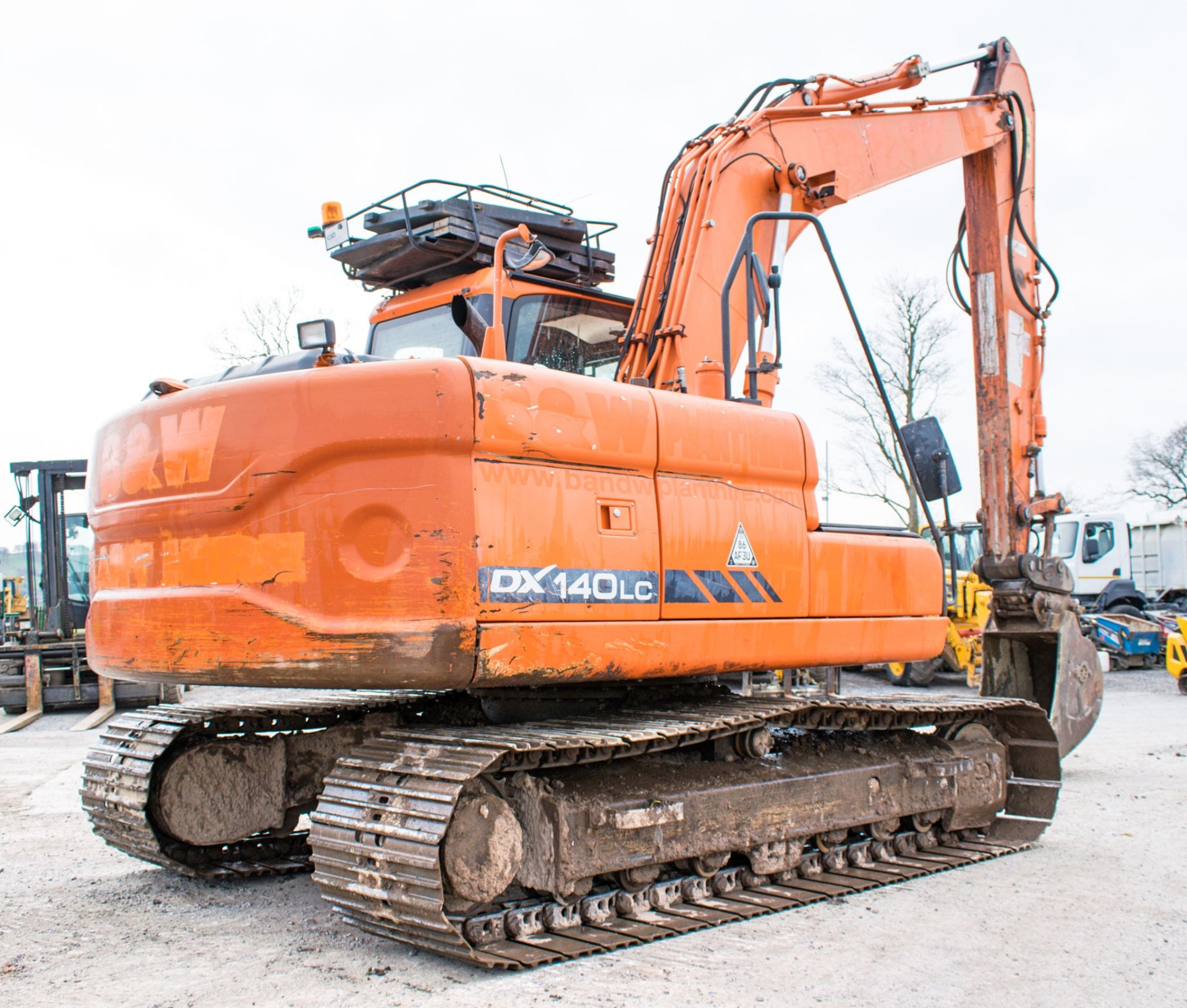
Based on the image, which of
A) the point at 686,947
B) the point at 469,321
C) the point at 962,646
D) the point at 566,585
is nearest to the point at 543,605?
the point at 566,585

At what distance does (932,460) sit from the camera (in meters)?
5.63

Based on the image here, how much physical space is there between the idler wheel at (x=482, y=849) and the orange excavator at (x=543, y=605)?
1 centimetres

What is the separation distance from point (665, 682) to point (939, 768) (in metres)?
1.56

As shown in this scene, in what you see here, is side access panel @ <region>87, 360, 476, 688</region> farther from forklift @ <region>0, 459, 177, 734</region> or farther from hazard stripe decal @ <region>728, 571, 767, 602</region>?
forklift @ <region>0, 459, 177, 734</region>

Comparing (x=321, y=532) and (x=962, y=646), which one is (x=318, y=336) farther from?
(x=962, y=646)

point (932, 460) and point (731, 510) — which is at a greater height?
point (932, 460)

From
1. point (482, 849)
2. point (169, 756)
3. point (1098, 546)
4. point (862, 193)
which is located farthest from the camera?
point (1098, 546)

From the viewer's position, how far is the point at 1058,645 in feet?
23.1

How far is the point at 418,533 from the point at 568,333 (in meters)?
2.14

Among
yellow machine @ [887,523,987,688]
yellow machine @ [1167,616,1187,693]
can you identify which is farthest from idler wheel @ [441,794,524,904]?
yellow machine @ [1167,616,1187,693]

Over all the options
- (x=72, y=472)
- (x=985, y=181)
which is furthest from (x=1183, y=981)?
(x=72, y=472)

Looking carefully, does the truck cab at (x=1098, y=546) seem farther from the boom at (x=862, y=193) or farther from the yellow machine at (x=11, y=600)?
the yellow machine at (x=11, y=600)

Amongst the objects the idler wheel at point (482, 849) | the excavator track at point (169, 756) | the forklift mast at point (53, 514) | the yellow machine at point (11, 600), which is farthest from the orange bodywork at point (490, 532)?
the yellow machine at point (11, 600)

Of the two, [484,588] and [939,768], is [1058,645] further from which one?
[484,588]
